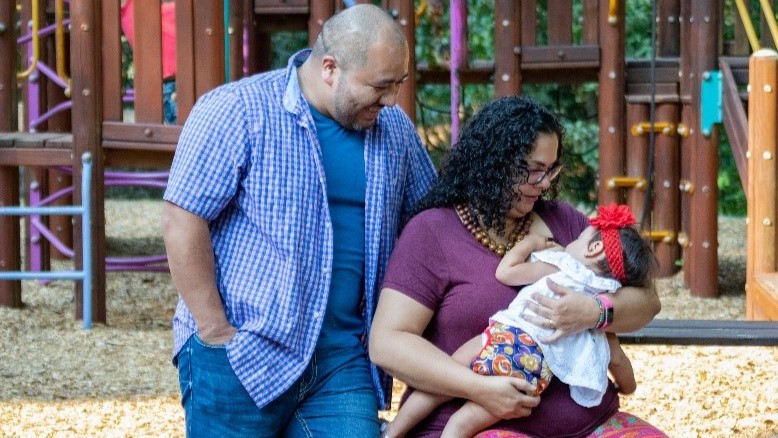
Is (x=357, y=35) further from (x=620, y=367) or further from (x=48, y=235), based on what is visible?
(x=48, y=235)

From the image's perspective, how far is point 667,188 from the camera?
27.8 feet

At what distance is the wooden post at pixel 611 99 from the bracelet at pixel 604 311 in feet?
16.5

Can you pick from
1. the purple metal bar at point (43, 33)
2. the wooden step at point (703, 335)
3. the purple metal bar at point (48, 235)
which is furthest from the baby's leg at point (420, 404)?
the purple metal bar at point (43, 33)

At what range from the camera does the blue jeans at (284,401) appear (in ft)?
10.1

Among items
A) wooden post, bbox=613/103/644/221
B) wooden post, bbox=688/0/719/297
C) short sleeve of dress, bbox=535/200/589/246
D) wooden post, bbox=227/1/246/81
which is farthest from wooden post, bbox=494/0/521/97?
short sleeve of dress, bbox=535/200/589/246

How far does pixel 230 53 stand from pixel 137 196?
328 inches

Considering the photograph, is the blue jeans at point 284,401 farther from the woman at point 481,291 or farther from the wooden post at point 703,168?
the wooden post at point 703,168

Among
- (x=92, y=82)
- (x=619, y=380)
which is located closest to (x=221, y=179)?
(x=619, y=380)

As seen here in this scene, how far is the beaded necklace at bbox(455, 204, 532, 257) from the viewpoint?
3129 millimetres

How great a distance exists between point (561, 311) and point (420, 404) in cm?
40

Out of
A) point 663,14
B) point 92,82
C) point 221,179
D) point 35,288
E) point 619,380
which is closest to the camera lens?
point 221,179

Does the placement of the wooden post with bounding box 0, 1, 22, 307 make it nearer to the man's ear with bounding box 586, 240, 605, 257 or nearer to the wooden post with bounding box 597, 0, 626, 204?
the wooden post with bounding box 597, 0, 626, 204

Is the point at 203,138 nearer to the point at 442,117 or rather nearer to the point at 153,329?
the point at 153,329

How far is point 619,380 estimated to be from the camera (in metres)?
3.27
